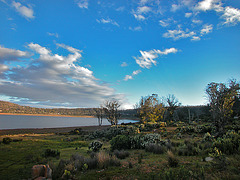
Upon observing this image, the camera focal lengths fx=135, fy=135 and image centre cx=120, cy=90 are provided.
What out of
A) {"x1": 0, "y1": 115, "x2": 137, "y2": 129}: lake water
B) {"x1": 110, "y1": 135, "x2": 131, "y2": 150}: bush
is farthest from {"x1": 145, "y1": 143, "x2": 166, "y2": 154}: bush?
{"x1": 0, "y1": 115, "x2": 137, "y2": 129}: lake water

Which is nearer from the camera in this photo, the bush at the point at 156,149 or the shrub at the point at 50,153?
the bush at the point at 156,149

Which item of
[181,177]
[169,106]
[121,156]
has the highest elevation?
[169,106]

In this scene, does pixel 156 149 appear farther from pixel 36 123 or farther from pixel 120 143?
pixel 36 123

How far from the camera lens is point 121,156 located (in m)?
9.58

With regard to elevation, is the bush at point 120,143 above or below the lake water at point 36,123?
above

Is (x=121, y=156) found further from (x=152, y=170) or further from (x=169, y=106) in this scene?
(x=169, y=106)

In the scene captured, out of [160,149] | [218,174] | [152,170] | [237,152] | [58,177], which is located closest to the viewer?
[218,174]

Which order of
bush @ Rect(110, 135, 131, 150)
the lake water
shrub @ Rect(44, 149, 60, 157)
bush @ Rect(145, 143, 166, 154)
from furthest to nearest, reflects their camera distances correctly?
1. the lake water
2. bush @ Rect(110, 135, 131, 150)
3. shrub @ Rect(44, 149, 60, 157)
4. bush @ Rect(145, 143, 166, 154)

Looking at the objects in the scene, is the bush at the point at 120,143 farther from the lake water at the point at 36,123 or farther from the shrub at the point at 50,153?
the lake water at the point at 36,123

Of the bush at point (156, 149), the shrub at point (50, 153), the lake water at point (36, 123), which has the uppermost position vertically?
the bush at point (156, 149)

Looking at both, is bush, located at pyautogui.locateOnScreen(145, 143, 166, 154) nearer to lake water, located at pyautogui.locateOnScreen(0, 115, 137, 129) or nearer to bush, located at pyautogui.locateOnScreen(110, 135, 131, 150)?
bush, located at pyautogui.locateOnScreen(110, 135, 131, 150)

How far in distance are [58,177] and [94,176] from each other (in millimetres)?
Result: 1563

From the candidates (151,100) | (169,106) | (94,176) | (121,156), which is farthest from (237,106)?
(94,176)

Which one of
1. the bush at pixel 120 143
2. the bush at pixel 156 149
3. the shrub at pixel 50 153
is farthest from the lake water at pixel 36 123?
the bush at pixel 156 149
